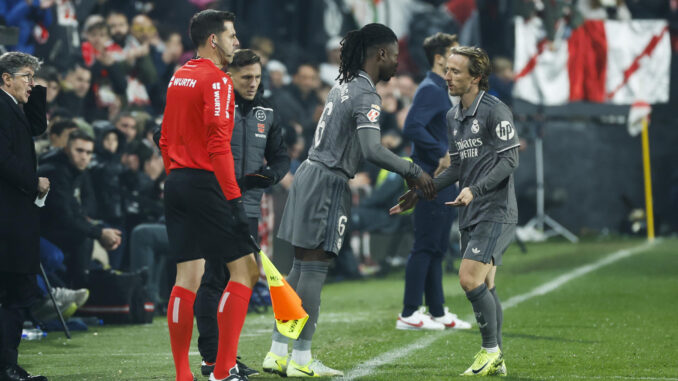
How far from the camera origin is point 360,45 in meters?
6.66

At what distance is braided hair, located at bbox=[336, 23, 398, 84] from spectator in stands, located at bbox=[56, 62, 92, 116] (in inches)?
270

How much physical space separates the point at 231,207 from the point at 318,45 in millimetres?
14871

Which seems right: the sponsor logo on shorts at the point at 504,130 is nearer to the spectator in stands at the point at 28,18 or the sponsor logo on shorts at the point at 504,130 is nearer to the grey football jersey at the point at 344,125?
the grey football jersey at the point at 344,125

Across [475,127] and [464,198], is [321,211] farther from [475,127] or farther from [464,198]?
[475,127]

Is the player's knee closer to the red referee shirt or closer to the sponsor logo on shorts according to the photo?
the sponsor logo on shorts

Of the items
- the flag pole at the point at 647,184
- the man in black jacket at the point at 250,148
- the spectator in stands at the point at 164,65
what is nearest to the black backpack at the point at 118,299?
the man in black jacket at the point at 250,148

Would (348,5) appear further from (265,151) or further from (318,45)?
(265,151)

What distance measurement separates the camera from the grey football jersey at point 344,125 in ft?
21.2

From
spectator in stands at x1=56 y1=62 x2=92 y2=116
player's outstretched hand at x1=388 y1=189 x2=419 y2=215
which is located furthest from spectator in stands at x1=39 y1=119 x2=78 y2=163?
player's outstretched hand at x1=388 y1=189 x2=419 y2=215

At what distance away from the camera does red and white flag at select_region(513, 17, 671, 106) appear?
72.1 feet

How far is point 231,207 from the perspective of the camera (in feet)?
19.2

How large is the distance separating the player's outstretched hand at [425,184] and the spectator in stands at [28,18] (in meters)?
7.36

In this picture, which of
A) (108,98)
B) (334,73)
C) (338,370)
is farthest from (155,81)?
(338,370)

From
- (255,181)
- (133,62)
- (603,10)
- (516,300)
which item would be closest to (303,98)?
(133,62)
